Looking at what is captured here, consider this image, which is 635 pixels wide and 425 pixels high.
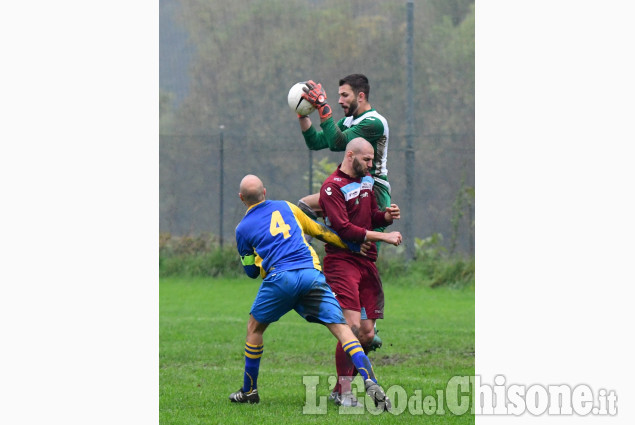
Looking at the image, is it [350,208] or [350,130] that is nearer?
[350,208]

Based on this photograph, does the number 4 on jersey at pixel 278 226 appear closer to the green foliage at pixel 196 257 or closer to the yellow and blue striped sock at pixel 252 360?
the yellow and blue striped sock at pixel 252 360

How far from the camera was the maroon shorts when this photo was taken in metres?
6.50

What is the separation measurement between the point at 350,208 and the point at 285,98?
13486 millimetres

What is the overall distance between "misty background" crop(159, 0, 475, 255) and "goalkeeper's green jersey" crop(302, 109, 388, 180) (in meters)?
10.4

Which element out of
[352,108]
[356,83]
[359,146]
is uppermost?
[356,83]

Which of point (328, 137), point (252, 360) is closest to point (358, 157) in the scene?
point (328, 137)

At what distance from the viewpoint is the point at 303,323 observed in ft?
37.5

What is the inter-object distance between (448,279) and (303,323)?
205 inches

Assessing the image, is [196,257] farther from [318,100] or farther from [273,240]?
[273,240]

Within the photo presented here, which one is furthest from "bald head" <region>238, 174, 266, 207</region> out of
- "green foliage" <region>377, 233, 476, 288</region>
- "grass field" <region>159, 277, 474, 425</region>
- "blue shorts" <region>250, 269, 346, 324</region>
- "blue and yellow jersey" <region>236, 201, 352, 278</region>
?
"green foliage" <region>377, 233, 476, 288</region>

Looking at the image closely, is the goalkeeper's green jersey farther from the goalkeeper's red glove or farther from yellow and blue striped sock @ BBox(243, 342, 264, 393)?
yellow and blue striped sock @ BBox(243, 342, 264, 393)

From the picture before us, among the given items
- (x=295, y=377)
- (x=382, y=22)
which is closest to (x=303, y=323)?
(x=295, y=377)

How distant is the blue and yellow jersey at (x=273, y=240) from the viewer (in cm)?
615

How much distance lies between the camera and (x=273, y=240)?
618 centimetres
